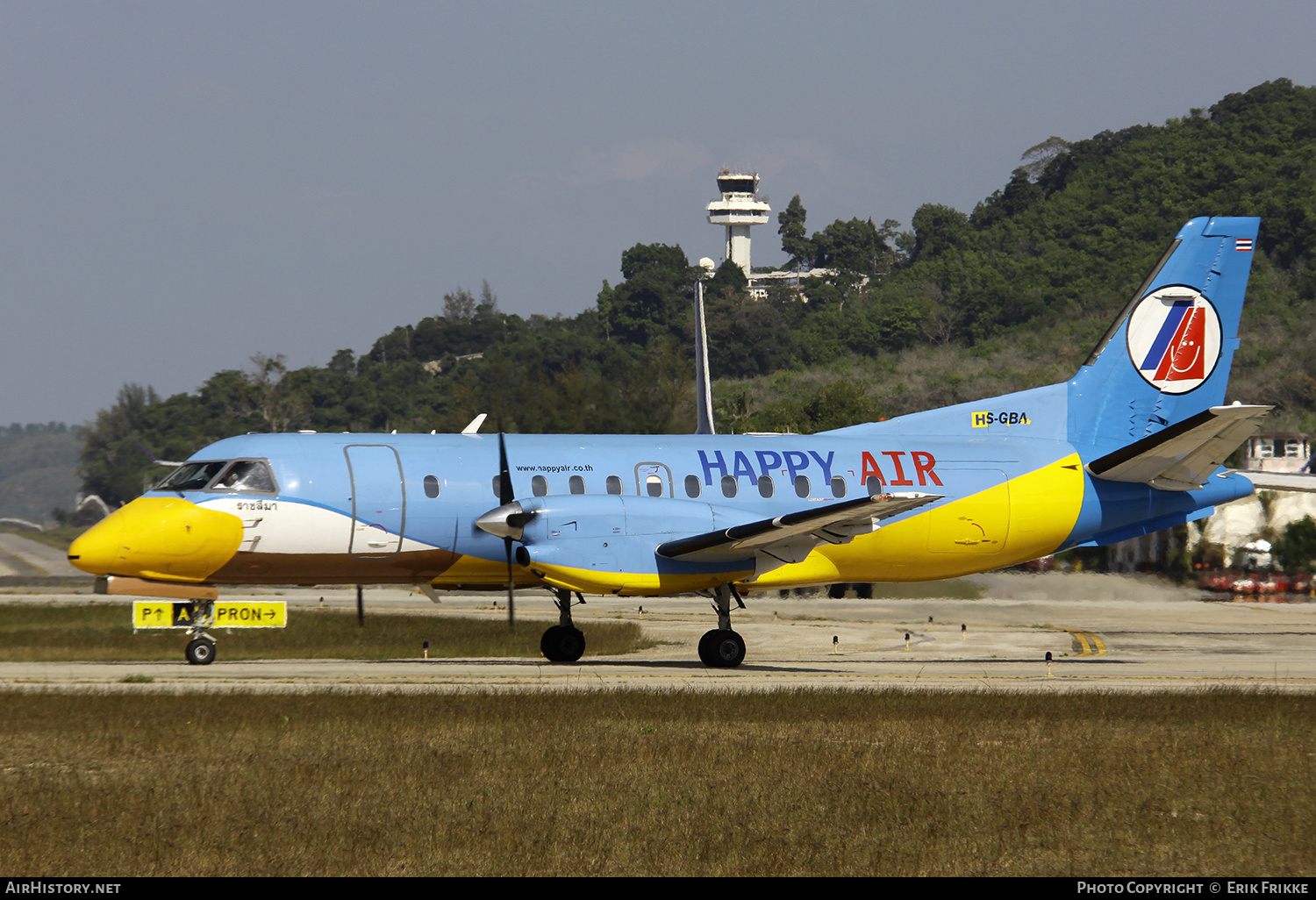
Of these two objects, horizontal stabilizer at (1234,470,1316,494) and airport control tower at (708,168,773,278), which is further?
airport control tower at (708,168,773,278)

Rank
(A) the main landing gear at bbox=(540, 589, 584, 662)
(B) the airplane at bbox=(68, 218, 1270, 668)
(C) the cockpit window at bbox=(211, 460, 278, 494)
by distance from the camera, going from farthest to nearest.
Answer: (A) the main landing gear at bbox=(540, 589, 584, 662)
(C) the cockpit window at bbox=(211, 460, 278, 494)
(B) the airplane at bbox=(68, 218, 1270, 668)

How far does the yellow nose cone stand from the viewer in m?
20.8

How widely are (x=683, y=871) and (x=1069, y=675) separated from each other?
14311 millimetres

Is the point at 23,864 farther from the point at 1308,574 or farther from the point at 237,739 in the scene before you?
the point at 1308,574

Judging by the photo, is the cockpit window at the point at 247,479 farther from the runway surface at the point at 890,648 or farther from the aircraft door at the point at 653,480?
the aircraft door at the point at 653,480

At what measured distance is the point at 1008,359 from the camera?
105875 mm

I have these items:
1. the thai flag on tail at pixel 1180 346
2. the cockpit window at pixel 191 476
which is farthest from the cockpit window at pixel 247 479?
the thai flag on tail at pixel 1180 346

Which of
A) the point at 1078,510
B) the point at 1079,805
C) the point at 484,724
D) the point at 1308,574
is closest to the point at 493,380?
the point at 1308,574

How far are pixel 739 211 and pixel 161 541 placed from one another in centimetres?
16544

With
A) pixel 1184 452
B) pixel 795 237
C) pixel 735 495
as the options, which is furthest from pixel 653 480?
pixel 795 237

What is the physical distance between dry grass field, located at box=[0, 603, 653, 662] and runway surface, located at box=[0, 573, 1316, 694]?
83 cm

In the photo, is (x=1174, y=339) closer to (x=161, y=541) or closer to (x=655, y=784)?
(x=655, y=784)

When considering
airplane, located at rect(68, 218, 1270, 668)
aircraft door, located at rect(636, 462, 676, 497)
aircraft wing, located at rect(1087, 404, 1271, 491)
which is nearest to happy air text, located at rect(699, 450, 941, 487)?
airplane, located at rect(68, 218, 1270, 668)

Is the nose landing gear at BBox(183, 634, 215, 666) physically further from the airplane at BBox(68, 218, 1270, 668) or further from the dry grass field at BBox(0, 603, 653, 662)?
the dry grass field at BBox(0, 603, 653, 662)
